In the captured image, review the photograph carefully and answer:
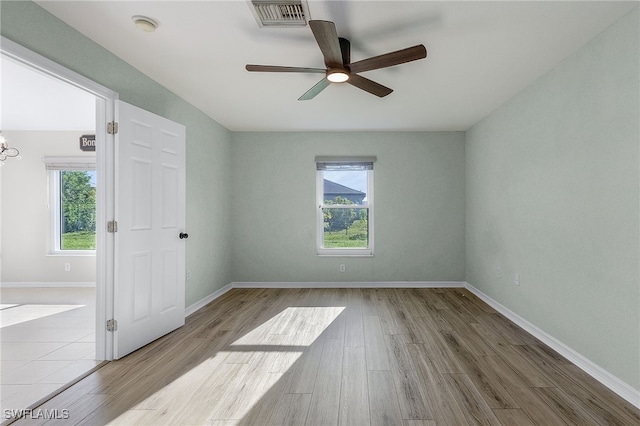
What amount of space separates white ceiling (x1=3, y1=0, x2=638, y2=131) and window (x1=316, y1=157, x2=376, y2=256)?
158 cm

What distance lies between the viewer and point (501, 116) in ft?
12.9

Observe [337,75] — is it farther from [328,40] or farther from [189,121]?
[189,121]

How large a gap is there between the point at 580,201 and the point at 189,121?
4.04 meters

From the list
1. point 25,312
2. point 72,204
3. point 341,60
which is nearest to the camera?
point 341,60

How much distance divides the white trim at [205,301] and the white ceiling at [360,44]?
8.18 ft

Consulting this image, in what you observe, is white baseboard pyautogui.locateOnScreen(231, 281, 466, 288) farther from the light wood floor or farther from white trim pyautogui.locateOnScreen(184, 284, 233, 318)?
the light wood floor

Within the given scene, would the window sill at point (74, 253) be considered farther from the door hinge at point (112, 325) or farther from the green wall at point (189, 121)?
the door hinge at point (112, 325)

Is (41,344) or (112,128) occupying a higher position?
(112,128)

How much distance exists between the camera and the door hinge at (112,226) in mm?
2637

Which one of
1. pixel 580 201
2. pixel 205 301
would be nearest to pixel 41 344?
pixel 205 301

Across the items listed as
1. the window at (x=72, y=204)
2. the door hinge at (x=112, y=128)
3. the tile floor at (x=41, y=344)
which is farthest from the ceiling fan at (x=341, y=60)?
the window at (x=72, y=204)

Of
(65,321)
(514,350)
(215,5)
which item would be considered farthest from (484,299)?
(65,321)

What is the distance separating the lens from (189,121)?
3922 mm

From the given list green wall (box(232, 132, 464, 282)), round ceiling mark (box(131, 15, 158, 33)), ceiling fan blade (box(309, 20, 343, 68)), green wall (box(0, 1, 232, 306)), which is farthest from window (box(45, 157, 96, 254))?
ceiling fan blade (box(309, 20, 343, 68))
